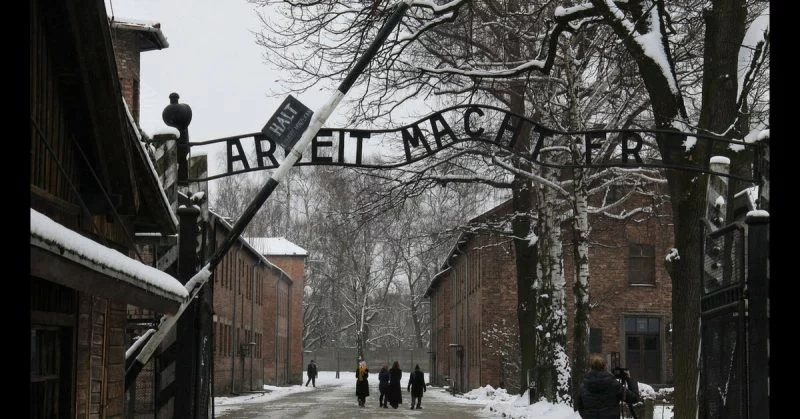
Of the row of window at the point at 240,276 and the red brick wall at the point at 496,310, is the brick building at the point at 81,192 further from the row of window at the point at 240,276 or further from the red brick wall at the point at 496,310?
the red brick wall at the point at 496,310

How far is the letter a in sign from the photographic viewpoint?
1092 cm

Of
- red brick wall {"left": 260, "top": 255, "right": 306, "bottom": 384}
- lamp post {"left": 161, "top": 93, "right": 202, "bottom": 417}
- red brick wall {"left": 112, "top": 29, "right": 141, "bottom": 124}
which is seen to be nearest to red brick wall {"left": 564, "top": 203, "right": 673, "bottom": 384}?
red brick wall {"left": 112, "top": 29, "right": 141, "bottom": 124}

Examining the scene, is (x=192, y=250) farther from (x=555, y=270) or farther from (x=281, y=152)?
(x=555, y=270)

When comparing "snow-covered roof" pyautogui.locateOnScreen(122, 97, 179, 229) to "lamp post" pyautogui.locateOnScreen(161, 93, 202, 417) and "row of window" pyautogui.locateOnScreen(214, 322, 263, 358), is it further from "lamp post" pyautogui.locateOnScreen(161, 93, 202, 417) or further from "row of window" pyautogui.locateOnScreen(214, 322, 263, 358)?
"row of window" pyautogui.locateOnScreen(214, 322, 263, 358)

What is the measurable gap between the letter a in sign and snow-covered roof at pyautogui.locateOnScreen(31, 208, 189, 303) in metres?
2.59

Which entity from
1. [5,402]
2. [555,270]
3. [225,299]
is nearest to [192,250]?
[5,402]

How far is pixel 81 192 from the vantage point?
930 centimetres

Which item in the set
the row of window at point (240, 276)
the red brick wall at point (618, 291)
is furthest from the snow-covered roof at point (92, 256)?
the red brick wall at point (618, 291)

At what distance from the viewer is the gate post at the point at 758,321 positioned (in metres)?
9.15

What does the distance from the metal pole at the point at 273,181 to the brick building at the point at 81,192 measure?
63 centimetres

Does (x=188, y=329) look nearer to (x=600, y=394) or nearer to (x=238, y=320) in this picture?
(x=600, y=394)

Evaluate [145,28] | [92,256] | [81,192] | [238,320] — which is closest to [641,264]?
[238,320]

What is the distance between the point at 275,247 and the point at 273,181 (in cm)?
6811
